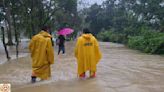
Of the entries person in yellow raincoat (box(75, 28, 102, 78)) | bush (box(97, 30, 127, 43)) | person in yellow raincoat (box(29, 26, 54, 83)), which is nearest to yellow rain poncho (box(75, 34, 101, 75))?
person in yellow raincoat (box(75, 28, 102, 78))

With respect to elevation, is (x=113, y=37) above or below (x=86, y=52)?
below

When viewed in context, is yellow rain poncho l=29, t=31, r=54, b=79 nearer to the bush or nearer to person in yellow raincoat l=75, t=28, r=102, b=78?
person in yellow raincoat l=75, t=28, r=102, b=78

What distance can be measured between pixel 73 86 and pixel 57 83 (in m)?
0.72

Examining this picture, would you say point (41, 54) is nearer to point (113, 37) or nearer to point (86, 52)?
point (86, 52)

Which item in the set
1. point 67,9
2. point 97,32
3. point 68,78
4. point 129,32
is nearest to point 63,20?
point 67,9

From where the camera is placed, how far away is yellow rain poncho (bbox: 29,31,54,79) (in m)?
10.5

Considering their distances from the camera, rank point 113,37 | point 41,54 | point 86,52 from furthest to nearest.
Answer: point 113,37 → point 86,52 → point 41,54

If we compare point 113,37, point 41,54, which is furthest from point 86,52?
point 113,37

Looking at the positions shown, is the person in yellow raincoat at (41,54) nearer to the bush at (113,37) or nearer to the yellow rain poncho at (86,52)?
the yellow rain poncho at (86,52)

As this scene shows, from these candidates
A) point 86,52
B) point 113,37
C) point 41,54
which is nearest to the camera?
point 41,54

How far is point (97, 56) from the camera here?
11516 millimetres

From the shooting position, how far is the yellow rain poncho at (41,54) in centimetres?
1052

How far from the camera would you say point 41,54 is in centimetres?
1051

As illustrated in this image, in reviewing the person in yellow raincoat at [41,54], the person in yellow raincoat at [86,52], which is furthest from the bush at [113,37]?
the person in yellow raincoat at [41,54]
